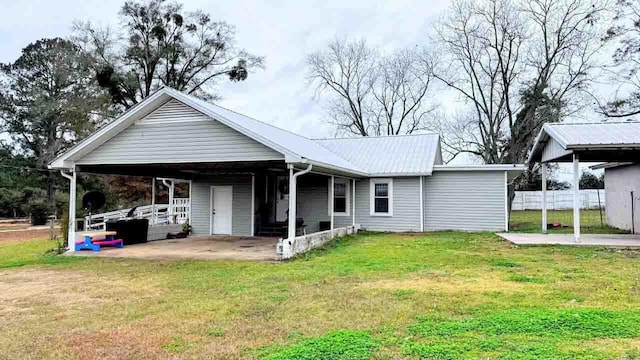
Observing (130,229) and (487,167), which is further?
(487,167)

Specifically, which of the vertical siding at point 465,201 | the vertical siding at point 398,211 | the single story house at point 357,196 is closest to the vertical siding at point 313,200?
the single story house at point 357,196

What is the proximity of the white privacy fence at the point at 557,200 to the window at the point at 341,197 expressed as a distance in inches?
803

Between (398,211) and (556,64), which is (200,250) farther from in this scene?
(556,64)

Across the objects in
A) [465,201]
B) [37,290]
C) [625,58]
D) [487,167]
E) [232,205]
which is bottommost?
[37,290]

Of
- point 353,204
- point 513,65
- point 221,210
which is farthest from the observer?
point 513,65

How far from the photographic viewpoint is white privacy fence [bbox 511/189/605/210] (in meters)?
32.3

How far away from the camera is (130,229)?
535 inches

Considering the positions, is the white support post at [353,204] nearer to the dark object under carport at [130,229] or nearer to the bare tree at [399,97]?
the dark object under carport at [130,229]

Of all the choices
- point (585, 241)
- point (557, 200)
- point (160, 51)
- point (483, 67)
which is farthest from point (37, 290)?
point (557, 200)

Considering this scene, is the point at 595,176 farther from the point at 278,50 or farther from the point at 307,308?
the point at 307,308

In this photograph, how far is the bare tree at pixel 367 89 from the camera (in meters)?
34.4

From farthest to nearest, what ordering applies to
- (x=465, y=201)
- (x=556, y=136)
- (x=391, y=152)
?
(x=391, y=152)
(x=465, y=201)
(x=556, y=136)

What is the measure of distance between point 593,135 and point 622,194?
5900mm

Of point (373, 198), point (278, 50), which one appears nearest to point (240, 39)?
point (278, 50)
